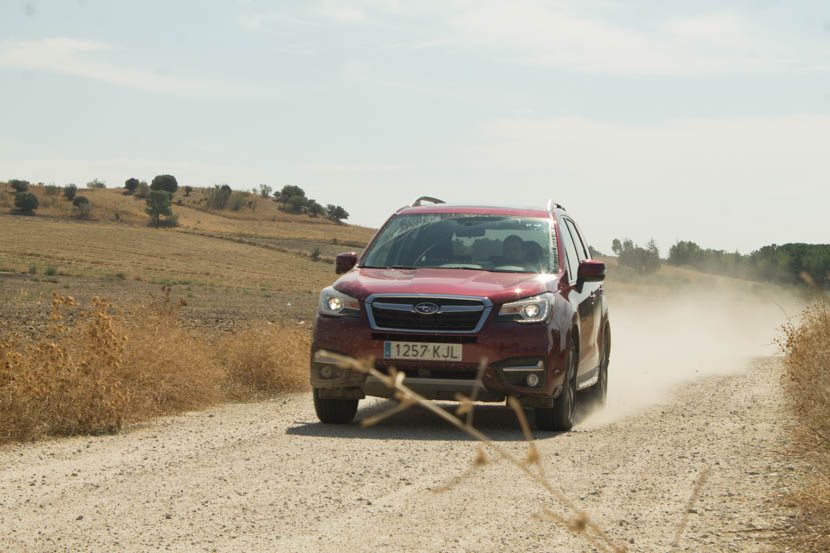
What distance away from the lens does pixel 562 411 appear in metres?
8.72

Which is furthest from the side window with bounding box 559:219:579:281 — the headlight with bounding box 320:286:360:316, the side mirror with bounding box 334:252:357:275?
the headlight with bounding box 320:286:360:316

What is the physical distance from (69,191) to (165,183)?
1184 inches

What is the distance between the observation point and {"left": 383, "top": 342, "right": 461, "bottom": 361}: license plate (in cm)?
820

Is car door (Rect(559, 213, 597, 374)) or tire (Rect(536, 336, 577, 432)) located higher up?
car door (Rect(559, 213, 597, 374))

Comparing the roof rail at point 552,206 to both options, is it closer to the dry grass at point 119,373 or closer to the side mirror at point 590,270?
the side mirror at point 590,270

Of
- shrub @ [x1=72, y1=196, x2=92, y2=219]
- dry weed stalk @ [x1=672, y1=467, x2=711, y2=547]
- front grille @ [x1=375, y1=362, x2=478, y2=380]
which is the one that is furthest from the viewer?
shrub @ [x1=72, y1=196, x2=92, y2=219]

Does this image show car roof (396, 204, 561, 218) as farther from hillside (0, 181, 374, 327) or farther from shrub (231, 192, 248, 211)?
shrub (231, 192, 248, 211)

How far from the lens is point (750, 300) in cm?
5262

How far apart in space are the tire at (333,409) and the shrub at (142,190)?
137 m

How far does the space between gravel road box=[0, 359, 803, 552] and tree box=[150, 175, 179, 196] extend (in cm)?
15359

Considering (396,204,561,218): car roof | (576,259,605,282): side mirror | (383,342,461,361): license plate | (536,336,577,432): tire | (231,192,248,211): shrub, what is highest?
(231,192,248,211): shrub

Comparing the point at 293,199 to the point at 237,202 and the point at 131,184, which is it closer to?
the point at 237,202

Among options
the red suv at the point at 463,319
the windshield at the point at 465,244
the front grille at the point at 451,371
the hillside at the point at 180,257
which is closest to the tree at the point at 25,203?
the hillside at the point at 180,257

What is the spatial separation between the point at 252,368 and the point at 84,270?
52156 millimetres
